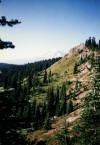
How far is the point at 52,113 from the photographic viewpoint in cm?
10619

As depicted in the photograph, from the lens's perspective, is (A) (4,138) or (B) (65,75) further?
(B) (65,75)

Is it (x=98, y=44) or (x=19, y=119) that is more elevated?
(x=98, y=44)

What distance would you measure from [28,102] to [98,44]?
186 metres

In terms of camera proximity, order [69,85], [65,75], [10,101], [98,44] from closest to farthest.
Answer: [10,101] < [69,85] < [65,75] < [98,44]

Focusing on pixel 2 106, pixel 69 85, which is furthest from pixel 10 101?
pixel 69 85

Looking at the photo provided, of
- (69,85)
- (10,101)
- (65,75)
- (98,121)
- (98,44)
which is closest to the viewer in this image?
(10,101)

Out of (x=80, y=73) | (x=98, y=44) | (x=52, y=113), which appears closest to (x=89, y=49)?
(x=98, y=44)

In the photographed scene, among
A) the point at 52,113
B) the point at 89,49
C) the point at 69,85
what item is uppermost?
the point at 89,49

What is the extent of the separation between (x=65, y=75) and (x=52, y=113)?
68.9 m

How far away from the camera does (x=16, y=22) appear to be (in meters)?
8.51

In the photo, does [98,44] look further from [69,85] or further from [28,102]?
[28,102]

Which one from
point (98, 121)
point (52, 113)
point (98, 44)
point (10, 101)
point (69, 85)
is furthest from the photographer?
point (98, 44)

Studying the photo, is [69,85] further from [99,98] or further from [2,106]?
[2,106]

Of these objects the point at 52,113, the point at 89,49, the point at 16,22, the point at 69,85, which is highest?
the point at 89,49
